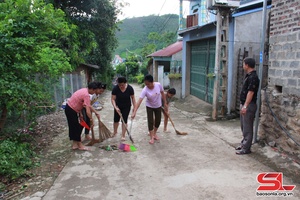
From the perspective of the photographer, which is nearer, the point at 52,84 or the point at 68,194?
the point at 68,194

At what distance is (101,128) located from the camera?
18.5ft

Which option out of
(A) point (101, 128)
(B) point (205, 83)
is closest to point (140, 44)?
(B) point (205, 83)

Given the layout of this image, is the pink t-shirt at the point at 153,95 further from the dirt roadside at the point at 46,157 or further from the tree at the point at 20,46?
the tree at the point at 20,46

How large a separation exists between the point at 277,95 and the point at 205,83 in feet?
19.2

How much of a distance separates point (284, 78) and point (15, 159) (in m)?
4.71

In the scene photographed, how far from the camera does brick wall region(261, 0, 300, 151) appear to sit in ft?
13.7

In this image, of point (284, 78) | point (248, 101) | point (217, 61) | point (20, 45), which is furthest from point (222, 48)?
point (20, 45)

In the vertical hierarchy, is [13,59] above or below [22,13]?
below

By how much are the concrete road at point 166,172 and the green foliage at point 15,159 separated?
62cm

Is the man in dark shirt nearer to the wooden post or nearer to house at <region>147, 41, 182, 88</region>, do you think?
the wooden post

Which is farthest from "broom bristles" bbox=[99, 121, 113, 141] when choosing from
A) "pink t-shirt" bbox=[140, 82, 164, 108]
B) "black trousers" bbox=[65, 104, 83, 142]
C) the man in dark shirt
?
the man in dark shirt

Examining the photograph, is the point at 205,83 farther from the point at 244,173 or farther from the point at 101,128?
the point at 244,173

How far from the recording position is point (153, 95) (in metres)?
5.38

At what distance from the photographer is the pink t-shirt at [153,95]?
5.38 m
